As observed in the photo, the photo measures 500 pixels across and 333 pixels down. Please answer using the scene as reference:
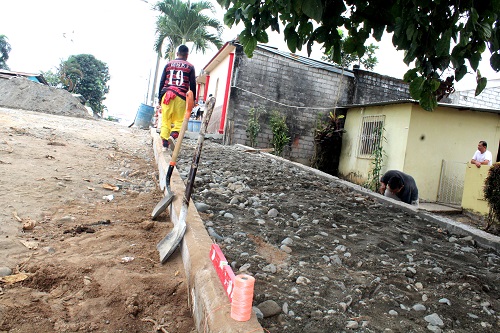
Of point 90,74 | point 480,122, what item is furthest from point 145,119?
point 90,74

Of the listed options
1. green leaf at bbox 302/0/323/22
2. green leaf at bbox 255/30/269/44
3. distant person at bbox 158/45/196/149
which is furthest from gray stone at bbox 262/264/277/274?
distant person at bbox 158/45/196/149

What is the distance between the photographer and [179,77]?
6211 millimetres

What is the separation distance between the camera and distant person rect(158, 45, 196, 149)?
20.4 ft

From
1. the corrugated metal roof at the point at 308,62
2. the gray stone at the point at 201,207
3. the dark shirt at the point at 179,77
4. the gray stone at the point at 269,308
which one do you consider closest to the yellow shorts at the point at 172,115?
the dark shirt at the point at 179,77

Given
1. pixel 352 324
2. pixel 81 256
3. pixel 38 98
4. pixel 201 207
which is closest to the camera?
pixel 352 324

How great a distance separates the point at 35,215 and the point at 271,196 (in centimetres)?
274

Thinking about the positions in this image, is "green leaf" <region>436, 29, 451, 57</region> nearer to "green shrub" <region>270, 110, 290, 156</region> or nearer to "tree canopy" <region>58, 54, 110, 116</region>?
"green shrub" <region>270, 110, 290, 156</region>

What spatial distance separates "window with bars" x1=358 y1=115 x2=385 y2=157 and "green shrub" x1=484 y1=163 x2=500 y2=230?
15.9 ft

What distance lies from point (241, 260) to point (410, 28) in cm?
200

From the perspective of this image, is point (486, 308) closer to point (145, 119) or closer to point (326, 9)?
point (326, 9)

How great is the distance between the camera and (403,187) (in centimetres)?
666

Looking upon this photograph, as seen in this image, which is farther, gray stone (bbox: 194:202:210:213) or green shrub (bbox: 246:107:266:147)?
green shrub (bbox: 246:107:266:147)

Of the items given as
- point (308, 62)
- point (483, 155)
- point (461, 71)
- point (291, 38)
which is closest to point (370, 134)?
point (483, 155)

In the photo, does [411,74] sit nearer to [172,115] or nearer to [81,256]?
[81,256]
